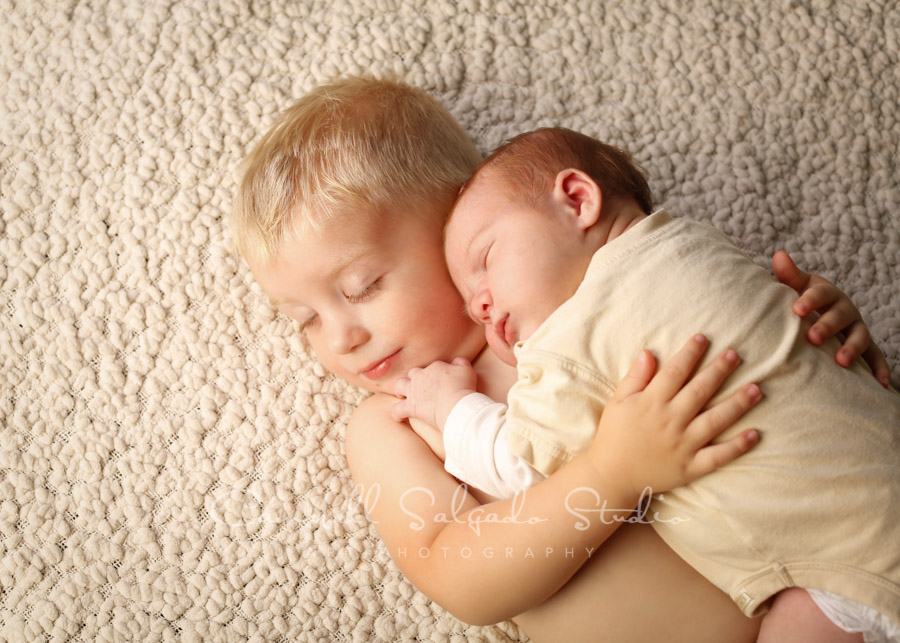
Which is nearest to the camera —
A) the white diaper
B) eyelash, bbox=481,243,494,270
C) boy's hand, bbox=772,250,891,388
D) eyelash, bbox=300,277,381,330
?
the white diaper

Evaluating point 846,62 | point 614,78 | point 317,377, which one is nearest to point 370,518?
point 317,377

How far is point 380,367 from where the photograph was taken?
1316 millimetres

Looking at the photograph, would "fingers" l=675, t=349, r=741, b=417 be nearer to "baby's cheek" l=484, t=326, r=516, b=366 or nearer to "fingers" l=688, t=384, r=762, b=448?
"fingers" l=688, t=384, r=762, b=448

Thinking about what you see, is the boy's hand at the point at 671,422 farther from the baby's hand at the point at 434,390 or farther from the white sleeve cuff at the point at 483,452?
the baby's hand at the point at 434,390

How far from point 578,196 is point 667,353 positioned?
0.29m

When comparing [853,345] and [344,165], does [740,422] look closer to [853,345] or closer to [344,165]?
[853,345]

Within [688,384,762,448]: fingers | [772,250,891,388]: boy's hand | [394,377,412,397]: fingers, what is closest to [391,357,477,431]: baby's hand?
[394,377,412,397]: fingers

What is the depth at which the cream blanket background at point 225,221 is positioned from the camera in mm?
1312

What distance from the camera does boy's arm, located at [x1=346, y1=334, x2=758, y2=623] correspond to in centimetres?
97

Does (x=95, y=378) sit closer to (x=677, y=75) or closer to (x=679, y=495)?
(x=679, y=495)

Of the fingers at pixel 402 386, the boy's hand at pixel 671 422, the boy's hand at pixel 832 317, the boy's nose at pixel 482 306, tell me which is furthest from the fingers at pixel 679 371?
the fingers at pixel 402 386

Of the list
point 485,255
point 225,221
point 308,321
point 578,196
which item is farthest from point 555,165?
point 225,221

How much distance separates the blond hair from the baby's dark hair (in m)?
0.14

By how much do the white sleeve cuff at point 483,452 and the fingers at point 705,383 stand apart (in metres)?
0.24
